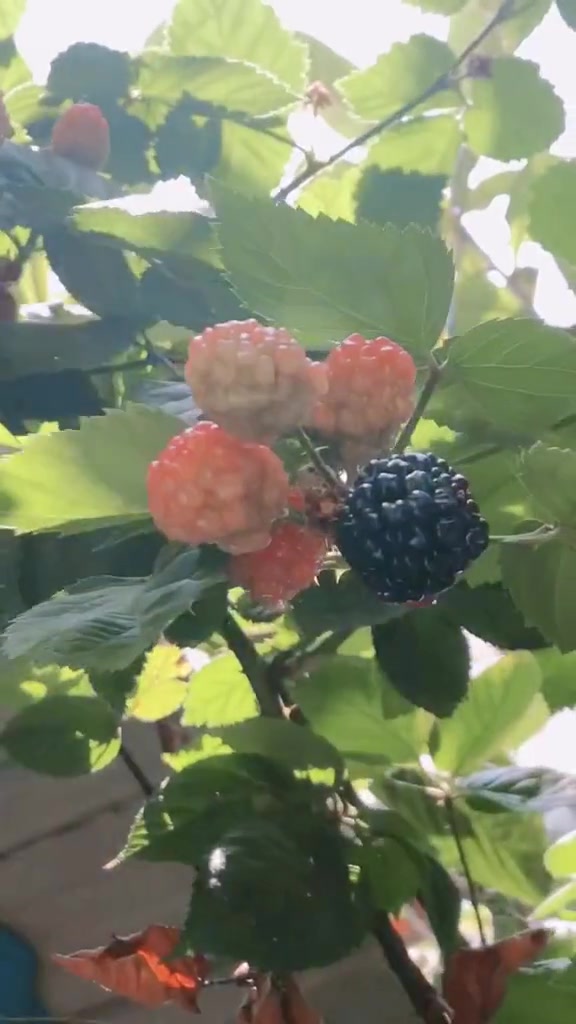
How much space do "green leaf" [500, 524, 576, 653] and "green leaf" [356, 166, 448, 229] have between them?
256 millimetres

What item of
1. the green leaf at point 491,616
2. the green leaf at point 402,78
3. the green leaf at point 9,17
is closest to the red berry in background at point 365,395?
the green leaf at point 491,616

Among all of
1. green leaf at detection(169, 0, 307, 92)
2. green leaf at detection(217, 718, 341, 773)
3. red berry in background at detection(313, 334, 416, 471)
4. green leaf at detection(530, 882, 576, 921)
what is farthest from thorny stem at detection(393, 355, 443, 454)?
green leaf at detection(169, 0, 307, 92)

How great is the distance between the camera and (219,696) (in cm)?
49

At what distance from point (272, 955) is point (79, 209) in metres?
0.28

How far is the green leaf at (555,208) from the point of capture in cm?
36

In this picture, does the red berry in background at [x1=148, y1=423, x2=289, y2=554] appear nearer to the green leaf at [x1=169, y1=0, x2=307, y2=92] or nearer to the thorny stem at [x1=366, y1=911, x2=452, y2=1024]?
the thorny stem at [x1=366, y1=911, x2=452, y2=1024]

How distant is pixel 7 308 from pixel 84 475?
227 millimetres

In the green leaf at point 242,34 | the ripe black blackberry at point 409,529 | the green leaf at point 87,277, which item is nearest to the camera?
the ripe black blackberry at point 409,529

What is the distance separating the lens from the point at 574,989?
35cm

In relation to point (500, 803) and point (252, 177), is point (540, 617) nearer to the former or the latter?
point (500, 803)

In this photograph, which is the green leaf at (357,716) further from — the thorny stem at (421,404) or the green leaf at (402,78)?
the green leaf at (402,78)

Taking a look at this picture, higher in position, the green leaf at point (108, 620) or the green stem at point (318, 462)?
the green stem at point (318, 462)

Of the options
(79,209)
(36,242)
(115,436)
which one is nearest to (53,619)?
(115,436)

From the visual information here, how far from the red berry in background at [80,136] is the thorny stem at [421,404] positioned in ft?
0.94
